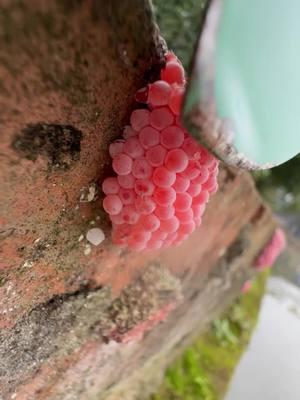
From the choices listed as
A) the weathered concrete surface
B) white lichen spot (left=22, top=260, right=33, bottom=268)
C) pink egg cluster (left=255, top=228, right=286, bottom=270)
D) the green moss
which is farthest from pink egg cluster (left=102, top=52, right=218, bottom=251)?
pink egg cluster (left=255, top=228, right=286, bottom=270)

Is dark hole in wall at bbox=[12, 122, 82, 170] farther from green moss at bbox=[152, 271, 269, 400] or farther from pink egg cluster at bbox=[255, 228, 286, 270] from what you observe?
pink egg cluster at bbox=[255, 228, 286, 270]

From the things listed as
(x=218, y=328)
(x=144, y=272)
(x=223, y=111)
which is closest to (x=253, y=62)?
(x=223, y=111)

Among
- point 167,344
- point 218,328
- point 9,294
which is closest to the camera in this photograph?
point 9,294

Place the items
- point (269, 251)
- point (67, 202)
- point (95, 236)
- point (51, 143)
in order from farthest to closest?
point (269, 251)
point (95, 236)
point (67, 202)
point (51, 143)

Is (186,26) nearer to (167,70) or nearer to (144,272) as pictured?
(144,272)

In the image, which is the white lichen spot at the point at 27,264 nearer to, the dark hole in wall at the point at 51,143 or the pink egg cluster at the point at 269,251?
the dark hole in wall at the point at 51,143

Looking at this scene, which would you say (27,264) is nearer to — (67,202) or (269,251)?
(67,202)

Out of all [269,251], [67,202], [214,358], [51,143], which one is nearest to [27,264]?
[67,202]
